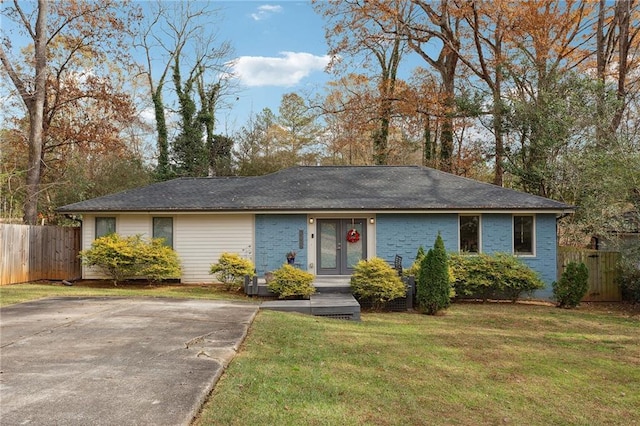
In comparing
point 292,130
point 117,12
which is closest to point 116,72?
point 117,12

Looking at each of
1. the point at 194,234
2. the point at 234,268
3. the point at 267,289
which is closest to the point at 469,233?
the point at 267,289

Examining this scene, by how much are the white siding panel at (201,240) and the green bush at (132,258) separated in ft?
1.78

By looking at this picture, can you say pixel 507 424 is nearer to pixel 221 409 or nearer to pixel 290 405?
pixel 290 405

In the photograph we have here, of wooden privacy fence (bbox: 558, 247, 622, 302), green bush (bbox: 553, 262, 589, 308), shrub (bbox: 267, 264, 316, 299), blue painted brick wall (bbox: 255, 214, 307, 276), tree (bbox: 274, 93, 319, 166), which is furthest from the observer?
tree (bbox: 274, 93, 319, 166)

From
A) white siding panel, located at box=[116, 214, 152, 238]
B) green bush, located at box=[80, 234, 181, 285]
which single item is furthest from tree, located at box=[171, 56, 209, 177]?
green bush, located at box=[80, 234, 181, 285]

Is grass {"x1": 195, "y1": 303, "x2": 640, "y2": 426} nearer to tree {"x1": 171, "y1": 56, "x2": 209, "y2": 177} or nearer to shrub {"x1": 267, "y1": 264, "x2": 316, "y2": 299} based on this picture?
shrub {"x1": 267, "y1": 264, "x2": 316, "y2": 299}

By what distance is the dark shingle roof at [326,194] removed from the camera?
43.3ft

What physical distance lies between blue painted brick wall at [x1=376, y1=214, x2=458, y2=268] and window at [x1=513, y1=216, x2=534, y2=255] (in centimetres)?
190

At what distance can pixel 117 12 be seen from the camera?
771 inches

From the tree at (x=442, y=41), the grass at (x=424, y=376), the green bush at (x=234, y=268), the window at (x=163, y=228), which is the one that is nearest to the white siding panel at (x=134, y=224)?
the window at (x=163, y=228)

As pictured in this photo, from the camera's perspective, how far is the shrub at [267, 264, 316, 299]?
1036 centimetres

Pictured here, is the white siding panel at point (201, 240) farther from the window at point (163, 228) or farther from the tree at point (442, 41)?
the tree at point (442, 41)

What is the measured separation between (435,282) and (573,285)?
4.46 m

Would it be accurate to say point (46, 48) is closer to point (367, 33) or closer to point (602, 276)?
point (367, 33)
